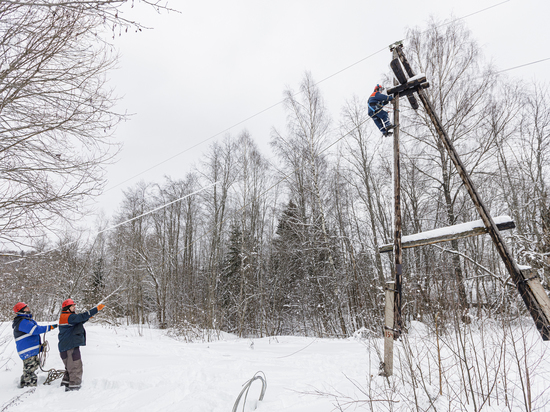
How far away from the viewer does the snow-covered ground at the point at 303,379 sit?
2.69 metres

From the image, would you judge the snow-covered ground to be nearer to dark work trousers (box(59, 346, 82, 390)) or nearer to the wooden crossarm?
dark work trousers (box(59, 346, 82, 390))

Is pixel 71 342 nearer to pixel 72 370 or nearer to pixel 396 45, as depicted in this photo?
pixel 72 370

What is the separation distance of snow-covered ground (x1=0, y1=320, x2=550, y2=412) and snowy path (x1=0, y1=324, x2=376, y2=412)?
0.05 feet

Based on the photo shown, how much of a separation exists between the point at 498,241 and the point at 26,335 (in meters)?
7.89

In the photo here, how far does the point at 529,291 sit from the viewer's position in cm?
381

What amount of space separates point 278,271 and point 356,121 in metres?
9.74

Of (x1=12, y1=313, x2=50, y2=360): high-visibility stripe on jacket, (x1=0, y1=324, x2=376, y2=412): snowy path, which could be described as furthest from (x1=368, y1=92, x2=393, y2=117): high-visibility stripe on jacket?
(x1=12, y1=313, x2=50, y2=360): high-visibility stripe on jacket

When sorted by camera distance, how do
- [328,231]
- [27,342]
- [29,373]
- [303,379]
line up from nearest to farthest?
[303,379] → [29,373] → [27,342] → [328,231]

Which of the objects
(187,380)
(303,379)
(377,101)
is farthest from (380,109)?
(187,380)

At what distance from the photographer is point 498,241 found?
13.6ft

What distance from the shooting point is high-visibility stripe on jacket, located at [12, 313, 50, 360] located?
16.1 feet

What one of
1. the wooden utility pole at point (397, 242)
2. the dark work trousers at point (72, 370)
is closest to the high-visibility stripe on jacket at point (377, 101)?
the wooden utility pole at point (397, 242)

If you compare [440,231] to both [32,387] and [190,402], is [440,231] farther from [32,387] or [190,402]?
[32,387]

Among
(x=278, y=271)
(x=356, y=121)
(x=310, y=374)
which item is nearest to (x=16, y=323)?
(x=310, y=374)
